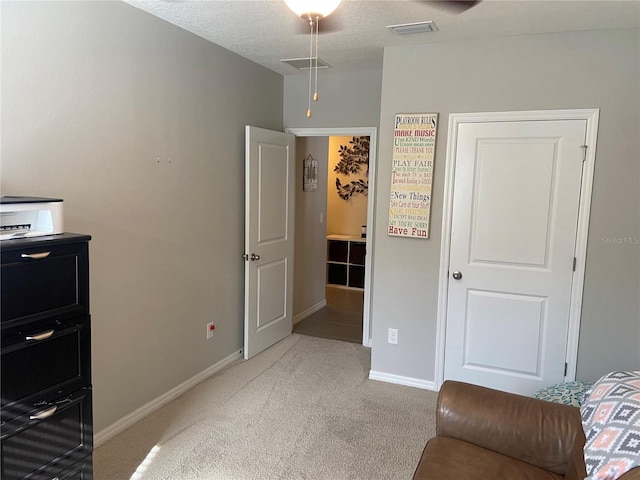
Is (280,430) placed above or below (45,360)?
below

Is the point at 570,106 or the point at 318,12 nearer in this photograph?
the point at 318,12

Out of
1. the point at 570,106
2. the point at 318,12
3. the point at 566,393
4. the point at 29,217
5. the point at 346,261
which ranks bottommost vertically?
the point at 566,393

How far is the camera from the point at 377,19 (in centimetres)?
273

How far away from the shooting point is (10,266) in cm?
163

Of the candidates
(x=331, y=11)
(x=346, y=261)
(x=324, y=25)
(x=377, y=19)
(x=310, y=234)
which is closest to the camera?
(x=331, y=11)

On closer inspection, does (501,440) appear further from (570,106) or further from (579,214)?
(570,106)

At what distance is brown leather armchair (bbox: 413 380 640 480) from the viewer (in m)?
1.69

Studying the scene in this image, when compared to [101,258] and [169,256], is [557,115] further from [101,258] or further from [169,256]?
[101,258]

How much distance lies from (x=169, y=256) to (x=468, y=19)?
2358 mm

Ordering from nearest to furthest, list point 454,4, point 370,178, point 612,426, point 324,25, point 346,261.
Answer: point 612,426 → point 454,4 → point 324,25 → point 370,178 → point 346,261

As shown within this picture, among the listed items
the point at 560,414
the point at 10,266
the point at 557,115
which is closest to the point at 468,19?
Answer: the point at 557,115

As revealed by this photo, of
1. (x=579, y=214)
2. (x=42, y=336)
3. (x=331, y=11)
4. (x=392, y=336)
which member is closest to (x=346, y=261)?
(x=392, y=336)

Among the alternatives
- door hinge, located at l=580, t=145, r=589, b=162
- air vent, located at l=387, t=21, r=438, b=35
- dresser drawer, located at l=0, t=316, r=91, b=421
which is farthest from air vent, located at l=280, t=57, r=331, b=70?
dresser drawer, located at l=0, t=316, r=91, b=421

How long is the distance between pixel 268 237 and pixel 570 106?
248 cm
